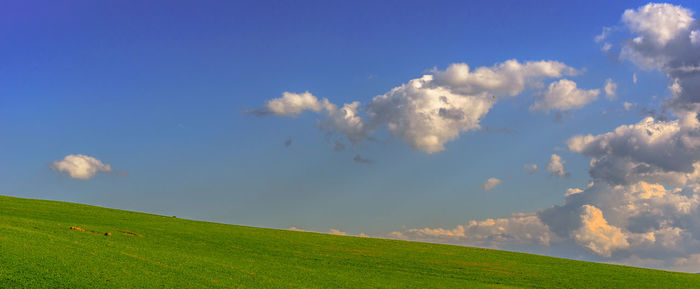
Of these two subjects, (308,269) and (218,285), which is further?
(308,269)

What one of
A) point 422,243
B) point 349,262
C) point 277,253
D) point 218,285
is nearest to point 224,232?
point 277,253

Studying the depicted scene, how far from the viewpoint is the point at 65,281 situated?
21.0 m

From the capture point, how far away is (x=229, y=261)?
33406 millimetres

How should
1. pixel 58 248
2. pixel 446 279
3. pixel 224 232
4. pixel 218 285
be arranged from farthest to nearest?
pixel 224 232 < pixel 446 279 < pixel 58 248 < pixel 218 285

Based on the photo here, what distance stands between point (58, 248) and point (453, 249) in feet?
150

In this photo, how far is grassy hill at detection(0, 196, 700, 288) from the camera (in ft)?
77.4

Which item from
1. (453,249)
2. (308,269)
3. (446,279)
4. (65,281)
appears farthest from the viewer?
(453,249)

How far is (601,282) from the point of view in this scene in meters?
41.6

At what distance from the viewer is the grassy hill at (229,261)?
2359cm

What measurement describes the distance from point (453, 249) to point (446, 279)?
80.1 feet

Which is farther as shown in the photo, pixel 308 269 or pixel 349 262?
pixel 349 262

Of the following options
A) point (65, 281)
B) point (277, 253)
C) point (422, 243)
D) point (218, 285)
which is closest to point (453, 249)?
point (422, 243)

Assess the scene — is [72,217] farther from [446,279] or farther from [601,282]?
[601,282]

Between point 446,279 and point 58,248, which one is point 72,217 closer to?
point 58,248
